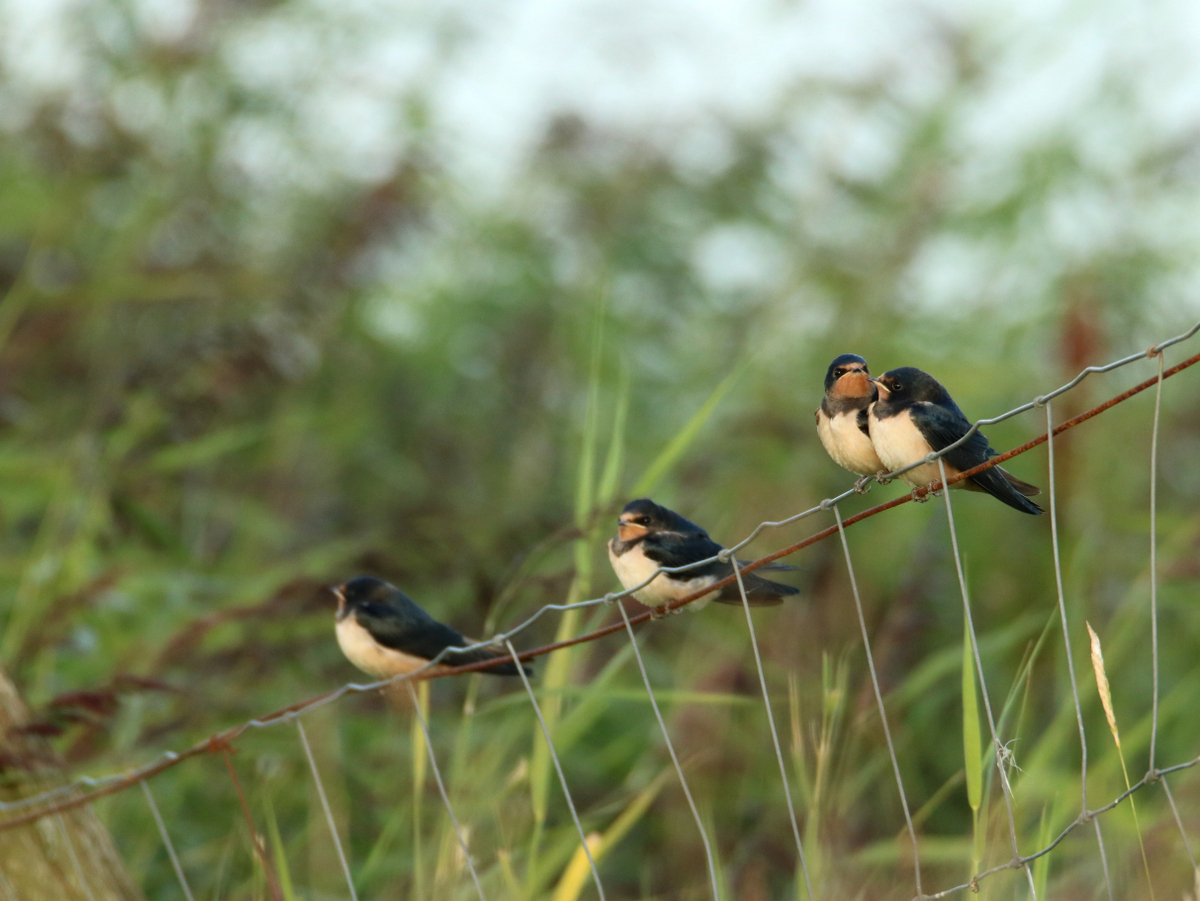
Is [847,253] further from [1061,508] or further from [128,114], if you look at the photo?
[128,114]

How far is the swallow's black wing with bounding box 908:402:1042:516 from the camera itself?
1.76 meters

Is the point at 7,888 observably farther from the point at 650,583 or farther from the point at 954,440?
the point at 954,440

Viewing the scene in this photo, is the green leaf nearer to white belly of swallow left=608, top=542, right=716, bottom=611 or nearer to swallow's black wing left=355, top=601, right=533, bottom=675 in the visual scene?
white belly of swallow left=608, top=542, right=716, bottom=611

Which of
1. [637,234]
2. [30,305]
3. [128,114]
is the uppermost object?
[128,114]

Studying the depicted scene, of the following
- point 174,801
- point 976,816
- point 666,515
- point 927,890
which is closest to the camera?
point 976,816

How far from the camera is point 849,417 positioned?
2016 mm

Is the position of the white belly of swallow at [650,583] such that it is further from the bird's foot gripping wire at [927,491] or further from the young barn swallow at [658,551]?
the bird's foot gripping wire at [927,491]

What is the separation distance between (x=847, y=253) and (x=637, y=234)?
1.00 m

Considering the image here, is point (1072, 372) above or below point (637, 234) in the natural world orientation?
below

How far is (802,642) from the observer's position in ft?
11.4

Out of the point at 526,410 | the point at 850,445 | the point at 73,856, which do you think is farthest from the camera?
the point at 526,410

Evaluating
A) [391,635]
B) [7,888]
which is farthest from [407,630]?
[7,888]

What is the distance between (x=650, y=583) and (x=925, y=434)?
56cm

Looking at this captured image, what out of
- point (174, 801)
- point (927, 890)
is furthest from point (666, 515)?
point (174, 801)
